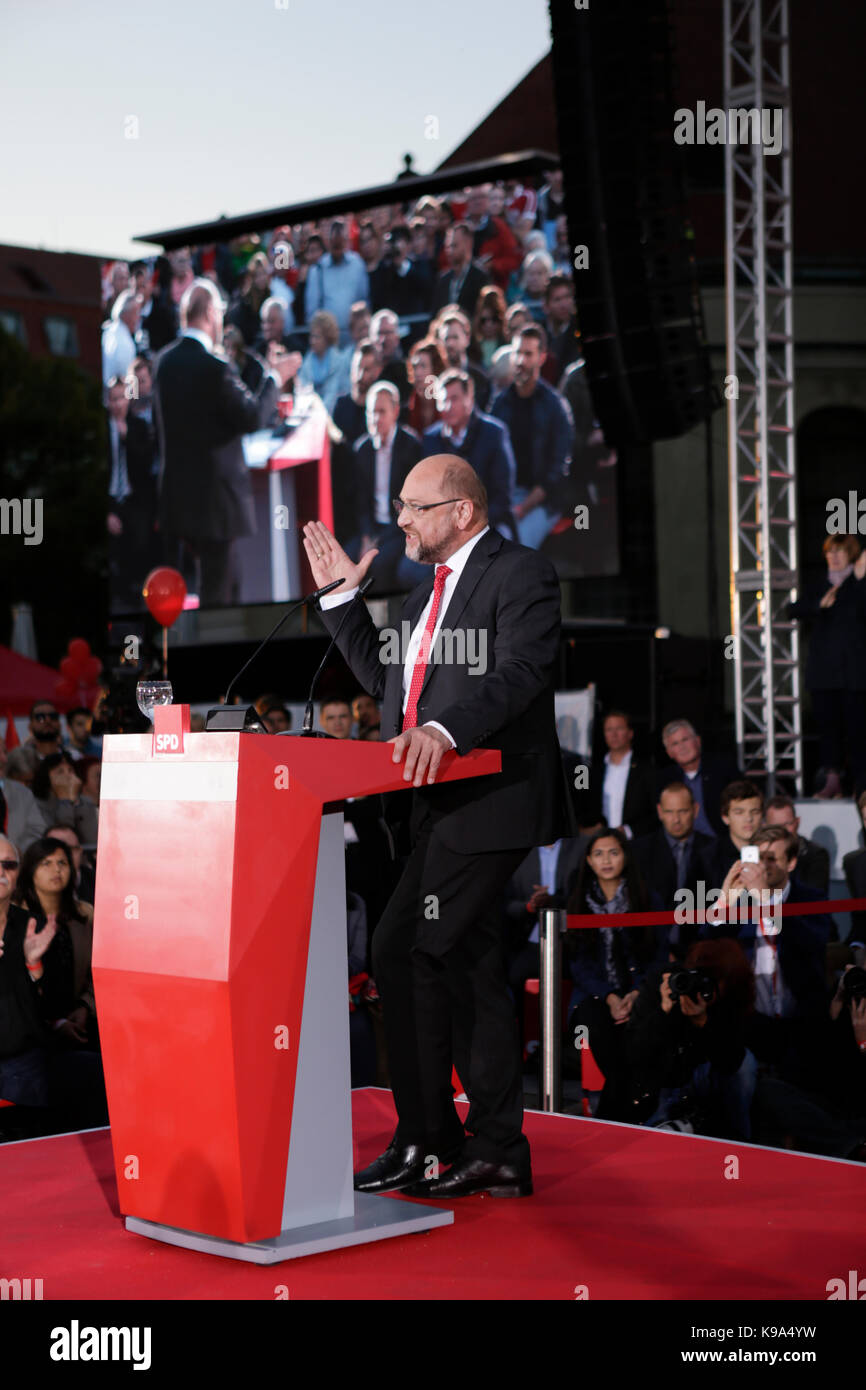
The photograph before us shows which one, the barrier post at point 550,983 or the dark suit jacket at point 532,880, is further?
the dark suit jacket at point 532,880

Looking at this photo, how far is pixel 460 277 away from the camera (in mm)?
12008

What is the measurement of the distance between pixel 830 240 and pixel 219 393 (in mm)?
8312

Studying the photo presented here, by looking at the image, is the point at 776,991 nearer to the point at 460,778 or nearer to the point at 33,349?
the point at 460,778

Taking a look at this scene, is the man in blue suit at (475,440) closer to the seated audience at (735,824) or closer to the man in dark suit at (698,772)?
Result: the man in dark suit at (698,772)

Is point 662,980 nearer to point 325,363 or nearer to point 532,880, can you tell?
point 532,880

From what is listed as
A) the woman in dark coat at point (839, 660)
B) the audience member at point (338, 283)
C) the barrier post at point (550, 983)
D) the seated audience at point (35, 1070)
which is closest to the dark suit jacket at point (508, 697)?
the barrier post at point (550, 983)

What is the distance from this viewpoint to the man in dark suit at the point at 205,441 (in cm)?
1334

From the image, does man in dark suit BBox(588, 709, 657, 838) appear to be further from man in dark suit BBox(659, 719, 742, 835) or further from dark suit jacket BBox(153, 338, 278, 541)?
dark suit jacket BBox(153, 338, 278, 541)

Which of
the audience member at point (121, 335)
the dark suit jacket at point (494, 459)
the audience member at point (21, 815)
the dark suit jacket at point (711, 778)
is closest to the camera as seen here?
the dark suit jacket at point (711, 778)

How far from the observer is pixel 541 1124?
3746 millimetres

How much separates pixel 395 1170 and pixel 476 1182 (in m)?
0.17

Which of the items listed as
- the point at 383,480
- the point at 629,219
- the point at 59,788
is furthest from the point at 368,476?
the point at 59,788

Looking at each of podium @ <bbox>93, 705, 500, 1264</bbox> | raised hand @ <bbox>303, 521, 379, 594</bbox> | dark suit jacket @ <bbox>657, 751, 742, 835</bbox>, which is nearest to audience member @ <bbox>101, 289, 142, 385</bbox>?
dark suit jacket @ <bbox>657, 751, 742, 835</bbox>

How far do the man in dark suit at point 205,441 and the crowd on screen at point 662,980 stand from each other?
726 centimetres
